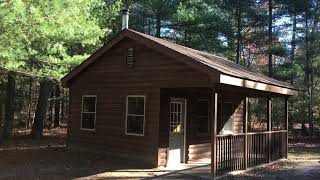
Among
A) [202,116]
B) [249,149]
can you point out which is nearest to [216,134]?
[249,149]

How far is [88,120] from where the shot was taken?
16250 mm

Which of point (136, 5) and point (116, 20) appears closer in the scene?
point (116, 20)

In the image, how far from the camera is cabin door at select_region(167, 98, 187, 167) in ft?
46.9

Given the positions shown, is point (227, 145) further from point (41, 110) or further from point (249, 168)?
point (41, 110)

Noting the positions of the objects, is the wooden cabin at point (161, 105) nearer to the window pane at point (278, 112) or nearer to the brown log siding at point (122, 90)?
the brown log siding at point (122, 90)

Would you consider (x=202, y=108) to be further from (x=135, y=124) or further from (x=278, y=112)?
(x=278, y=112)

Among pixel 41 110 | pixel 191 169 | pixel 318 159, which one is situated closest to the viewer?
pixel 191 169

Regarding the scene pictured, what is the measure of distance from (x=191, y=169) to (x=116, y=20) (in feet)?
48.0

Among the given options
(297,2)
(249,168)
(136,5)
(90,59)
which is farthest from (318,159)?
(136,5)

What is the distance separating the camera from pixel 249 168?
1404 cm

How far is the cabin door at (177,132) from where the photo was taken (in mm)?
14297

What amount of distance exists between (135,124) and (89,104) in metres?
2.71

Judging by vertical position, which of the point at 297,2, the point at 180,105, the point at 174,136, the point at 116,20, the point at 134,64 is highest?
the point at 297,2

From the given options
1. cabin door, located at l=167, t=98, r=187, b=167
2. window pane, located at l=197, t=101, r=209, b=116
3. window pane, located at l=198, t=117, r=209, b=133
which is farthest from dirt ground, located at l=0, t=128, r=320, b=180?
window pane, located at l=197, t=101, r=209, b=116
